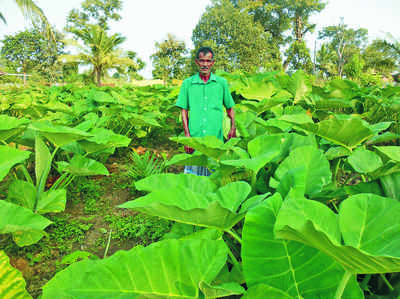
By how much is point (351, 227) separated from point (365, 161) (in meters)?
0.48

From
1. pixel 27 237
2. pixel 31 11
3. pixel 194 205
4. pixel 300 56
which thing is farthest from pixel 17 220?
pixel 300 56

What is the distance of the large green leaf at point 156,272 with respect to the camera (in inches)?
21.8

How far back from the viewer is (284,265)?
61 cm

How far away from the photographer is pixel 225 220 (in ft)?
2.32

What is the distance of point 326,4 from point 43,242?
3647cm

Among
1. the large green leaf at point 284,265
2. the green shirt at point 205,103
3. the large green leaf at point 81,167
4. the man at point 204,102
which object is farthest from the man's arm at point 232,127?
the large green leaf at point 284,265

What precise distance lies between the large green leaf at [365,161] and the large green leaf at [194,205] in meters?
0.42

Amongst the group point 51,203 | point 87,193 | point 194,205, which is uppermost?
point 194,205

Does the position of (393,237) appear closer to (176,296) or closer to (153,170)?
(176,296)

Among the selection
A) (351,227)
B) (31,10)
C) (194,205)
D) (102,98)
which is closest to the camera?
(351,227)

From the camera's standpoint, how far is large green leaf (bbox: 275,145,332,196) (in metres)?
0.79

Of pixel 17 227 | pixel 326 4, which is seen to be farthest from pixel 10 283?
pixel 326 4

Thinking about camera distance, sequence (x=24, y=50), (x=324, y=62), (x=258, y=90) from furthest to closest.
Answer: (x=24, y=50), (x=324, y=62), (x=258, y=90)

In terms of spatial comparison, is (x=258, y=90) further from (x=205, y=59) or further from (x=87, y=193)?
(x=87, y=193)
